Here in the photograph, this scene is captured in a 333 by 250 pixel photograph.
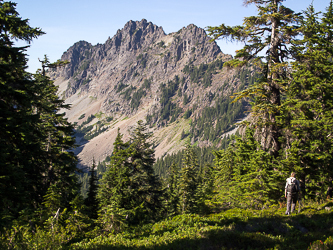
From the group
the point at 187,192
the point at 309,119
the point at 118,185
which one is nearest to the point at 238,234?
the point at 309,119

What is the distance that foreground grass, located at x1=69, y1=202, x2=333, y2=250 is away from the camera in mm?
6250

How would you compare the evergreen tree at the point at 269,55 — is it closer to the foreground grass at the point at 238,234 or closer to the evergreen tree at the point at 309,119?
the evergreen tree at the point at 309,119

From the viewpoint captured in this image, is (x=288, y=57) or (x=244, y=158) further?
(x=244, y=158)

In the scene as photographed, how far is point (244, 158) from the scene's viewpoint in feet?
61.6

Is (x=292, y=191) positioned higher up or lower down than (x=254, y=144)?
lower down

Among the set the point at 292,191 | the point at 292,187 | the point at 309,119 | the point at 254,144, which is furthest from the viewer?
the point at 254,144

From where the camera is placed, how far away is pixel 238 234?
22.5ft

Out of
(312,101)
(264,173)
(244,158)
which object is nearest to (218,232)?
(264,173)

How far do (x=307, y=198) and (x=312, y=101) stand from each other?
603 cm

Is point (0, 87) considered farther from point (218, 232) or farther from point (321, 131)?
point (321, 131)

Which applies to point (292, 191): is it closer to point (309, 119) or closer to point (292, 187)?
point (292, 187)

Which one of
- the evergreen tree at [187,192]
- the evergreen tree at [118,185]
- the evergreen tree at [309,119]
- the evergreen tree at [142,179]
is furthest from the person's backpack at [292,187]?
the evergreen tree at [187,192]

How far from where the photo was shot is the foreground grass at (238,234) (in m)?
6.25

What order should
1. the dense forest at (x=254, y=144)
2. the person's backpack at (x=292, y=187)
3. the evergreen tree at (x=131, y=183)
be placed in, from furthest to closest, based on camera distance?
the evergreen tree at (x=131, y=183)
the person's backpack at (x=292, y=187)
the dense forest at (x=254, y=144)
